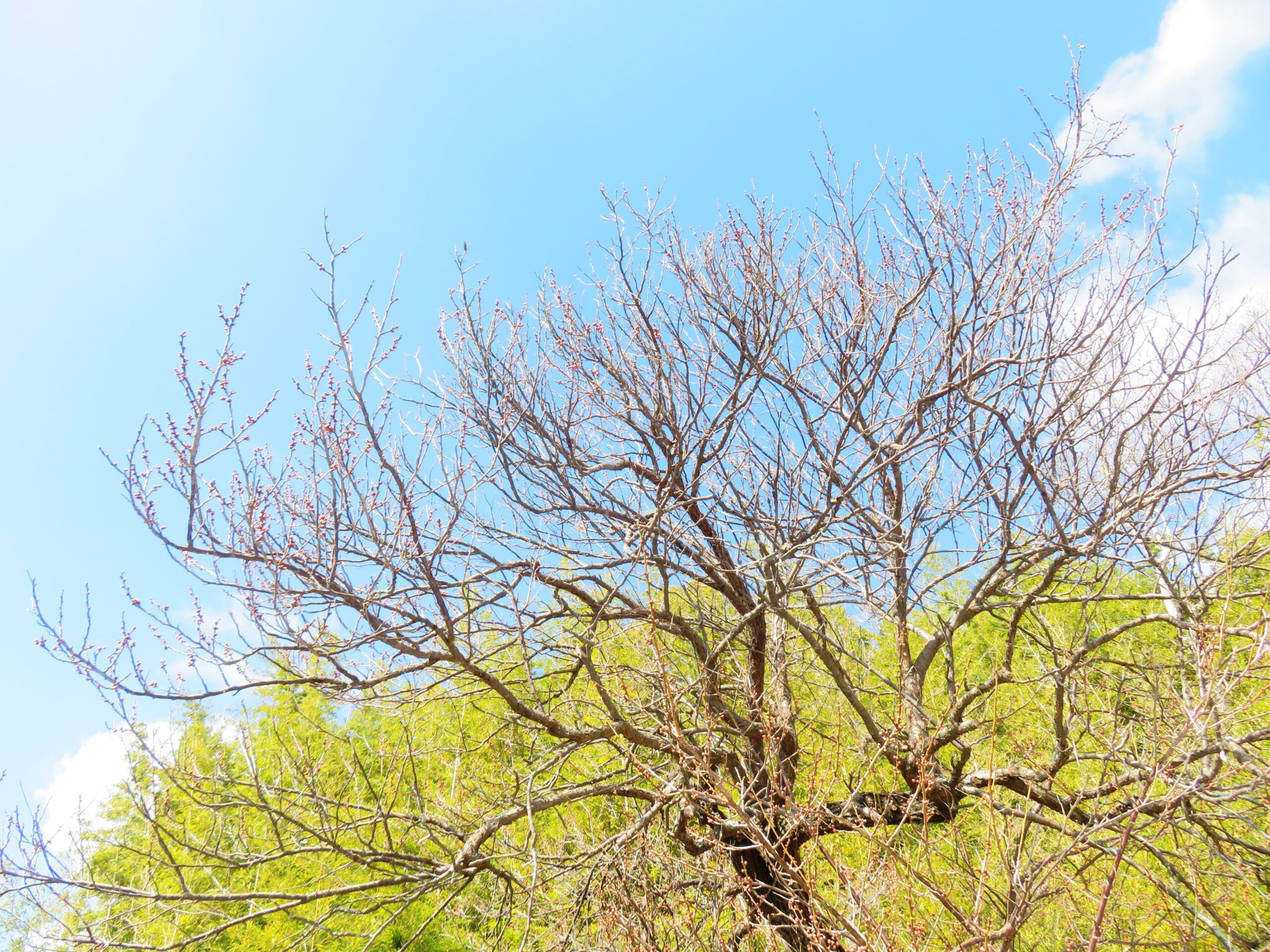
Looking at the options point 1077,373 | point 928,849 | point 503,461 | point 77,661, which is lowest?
point 928,849

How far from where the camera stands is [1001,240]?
4.18m

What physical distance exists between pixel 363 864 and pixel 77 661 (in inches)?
58.9

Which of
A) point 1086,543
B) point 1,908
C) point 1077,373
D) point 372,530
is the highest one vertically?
point 372,530

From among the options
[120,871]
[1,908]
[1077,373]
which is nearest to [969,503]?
[1077,373]

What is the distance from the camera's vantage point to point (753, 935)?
4730 mm

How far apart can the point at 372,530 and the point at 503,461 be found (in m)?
1.12

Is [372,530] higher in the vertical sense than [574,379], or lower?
lower

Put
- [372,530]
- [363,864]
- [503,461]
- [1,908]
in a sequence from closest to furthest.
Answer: [372,530]
[363,864]
[1,908]
[503,461]

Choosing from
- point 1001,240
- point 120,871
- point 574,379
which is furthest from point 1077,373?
point 120,871

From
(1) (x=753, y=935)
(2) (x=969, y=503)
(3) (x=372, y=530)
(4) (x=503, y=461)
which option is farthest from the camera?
(1) (x=753, y=935)

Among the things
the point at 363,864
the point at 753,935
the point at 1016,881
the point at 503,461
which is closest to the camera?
the point at 1016,881

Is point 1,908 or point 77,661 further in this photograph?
point 1,908

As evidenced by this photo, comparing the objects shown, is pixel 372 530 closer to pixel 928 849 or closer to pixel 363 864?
pixel 363 864

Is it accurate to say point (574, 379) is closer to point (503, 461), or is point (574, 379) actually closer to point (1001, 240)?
point (503, 461)
